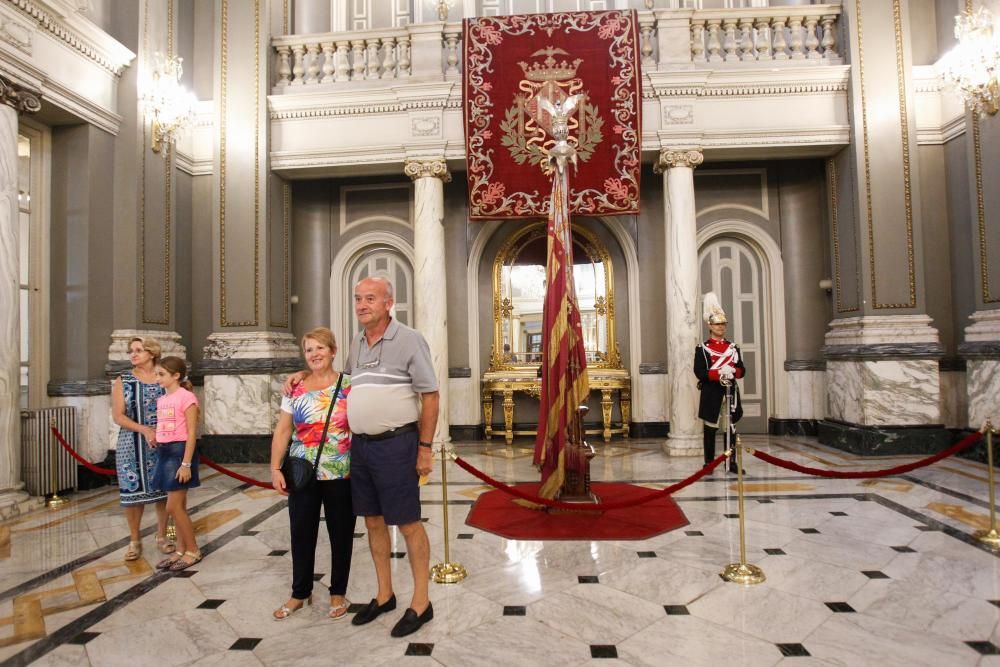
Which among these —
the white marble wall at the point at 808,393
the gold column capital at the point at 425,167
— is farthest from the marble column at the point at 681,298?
the gold column capital at the point at 425,167

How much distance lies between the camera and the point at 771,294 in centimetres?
869

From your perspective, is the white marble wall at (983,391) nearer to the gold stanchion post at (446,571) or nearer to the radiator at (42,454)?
the gold stanchion post at (446,571)

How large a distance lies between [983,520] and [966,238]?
4.37m

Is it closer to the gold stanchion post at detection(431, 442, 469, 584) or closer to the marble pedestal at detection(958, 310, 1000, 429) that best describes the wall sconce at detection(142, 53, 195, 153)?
the gold stanchion post at detection(431, 442, 469, 584)

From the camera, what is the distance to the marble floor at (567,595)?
2.60 m

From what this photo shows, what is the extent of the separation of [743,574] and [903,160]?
20.5ft

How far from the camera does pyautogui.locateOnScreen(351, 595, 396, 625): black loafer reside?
2877 mm

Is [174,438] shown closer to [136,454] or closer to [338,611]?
[136,454]

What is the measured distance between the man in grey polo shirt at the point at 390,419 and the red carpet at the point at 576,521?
1.63 m

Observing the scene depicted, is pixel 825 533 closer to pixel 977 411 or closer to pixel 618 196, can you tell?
pixel 977 411

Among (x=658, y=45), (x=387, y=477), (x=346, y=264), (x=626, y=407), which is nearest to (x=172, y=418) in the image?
(x=387, y=477)

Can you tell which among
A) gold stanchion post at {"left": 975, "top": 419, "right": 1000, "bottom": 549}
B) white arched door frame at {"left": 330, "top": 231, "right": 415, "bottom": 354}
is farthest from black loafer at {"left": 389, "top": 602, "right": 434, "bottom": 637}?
white arched door frame at {"left": 330, "top": 231, "right": 415, "bottom": 354}

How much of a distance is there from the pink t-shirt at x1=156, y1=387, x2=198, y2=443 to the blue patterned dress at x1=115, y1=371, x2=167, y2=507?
0.92ft

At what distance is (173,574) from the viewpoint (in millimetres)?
3594
